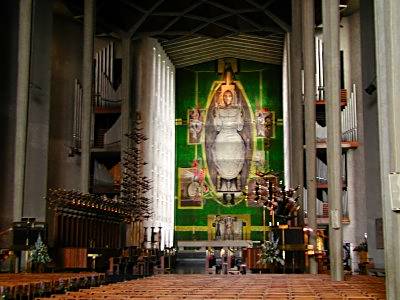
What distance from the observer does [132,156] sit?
74.6 ft

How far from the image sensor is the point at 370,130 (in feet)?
59.7

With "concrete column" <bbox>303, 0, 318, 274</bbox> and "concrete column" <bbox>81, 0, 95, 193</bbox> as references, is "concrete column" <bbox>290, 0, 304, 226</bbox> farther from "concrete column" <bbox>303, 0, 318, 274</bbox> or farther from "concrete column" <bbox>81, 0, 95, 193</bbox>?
"concrete column" <bbox>81, 0, 95, 193</bbox>

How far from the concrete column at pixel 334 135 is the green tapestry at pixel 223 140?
18.2m

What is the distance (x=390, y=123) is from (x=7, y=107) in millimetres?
14510

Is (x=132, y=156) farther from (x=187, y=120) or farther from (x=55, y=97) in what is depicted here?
(x=187, y=120)

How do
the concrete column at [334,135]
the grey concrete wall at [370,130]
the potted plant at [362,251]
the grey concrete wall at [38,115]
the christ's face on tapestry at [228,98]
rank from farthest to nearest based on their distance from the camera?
1. the christ's face on tapestry at [228,98]
2. the potted plant at [362,251]
3. the grey concrete wall at [38,115]
4. the grey concrete wall at [370,130]
5. the concrete column at [334,135]

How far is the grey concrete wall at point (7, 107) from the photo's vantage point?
63.4ft

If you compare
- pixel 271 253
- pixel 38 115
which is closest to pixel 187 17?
pixel 38 115

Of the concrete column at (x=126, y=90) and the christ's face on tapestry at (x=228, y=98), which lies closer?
the concrete column at (x=126, y=90)

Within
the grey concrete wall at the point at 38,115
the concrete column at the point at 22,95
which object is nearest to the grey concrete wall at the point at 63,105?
the grey concrete wall at the point at 38,115

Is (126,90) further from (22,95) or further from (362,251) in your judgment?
(362,251)

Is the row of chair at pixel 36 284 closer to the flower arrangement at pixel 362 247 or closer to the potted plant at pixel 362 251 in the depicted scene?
the potted plant at pixel 362 251

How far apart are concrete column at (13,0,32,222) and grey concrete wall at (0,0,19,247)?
2.22m

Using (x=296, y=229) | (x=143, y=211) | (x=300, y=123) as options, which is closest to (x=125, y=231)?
(x=143, y=211)
